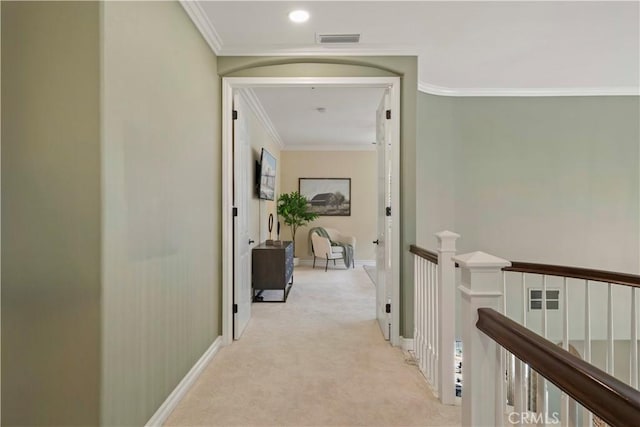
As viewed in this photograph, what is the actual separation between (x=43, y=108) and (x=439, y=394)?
99.5 inches

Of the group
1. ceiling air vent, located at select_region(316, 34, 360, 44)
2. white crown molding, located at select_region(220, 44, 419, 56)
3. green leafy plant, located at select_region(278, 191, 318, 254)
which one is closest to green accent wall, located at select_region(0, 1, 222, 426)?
white crown molding, located at select_region(220, 44, 419, 56)

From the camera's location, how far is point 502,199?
4.07 metres

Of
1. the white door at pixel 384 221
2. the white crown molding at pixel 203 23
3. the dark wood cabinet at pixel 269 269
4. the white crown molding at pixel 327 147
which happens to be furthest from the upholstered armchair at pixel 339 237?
the white crown molding at pixel 203 23

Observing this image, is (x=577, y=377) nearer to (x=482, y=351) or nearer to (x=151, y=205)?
(x=482, y=351)

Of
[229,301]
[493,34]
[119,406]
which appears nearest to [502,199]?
[493,34]

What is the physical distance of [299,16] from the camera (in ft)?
7.72

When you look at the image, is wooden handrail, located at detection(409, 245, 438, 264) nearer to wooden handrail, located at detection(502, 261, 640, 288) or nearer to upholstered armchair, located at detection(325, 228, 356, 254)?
wooden handrail, located at detection(502, 261, 640, 288)

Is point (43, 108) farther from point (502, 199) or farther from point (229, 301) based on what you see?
point (502, 199)

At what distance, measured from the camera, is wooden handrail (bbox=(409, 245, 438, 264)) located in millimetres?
2240

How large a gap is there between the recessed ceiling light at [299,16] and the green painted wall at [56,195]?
140 centimetres

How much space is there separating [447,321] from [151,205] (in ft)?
6.01

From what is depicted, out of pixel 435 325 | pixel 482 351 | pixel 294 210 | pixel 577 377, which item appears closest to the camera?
pixel 577 377

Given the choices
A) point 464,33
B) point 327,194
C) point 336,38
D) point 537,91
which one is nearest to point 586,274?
point 464,33

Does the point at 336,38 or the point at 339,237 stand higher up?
the point at 336,38
